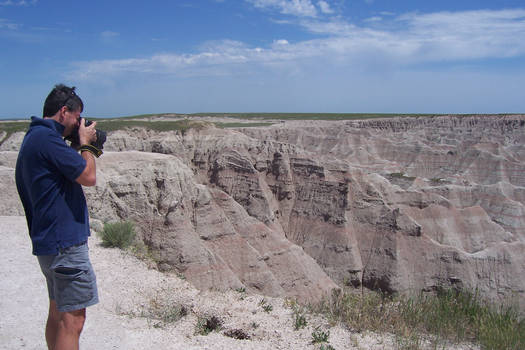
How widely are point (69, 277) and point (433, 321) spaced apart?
528 cm

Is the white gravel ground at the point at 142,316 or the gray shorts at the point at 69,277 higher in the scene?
the gray shorts at the point at 69,277

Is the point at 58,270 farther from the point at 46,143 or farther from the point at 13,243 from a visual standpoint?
the point at 13,243

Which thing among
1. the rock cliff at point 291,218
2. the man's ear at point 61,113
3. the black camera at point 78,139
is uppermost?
the man's ear at point 61,113

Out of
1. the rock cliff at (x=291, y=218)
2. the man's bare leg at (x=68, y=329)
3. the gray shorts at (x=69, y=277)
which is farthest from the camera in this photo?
the rock cliff at (x=291, y=218)

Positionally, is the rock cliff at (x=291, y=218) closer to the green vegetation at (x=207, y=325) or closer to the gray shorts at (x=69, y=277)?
the green vegetation at (x=207, y=325)

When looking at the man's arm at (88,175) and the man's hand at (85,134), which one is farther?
the man's hand at (85,134)

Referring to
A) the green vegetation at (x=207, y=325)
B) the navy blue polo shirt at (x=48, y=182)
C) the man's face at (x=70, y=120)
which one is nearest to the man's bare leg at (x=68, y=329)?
the navy blue polo shirt at (x=48, y=182)

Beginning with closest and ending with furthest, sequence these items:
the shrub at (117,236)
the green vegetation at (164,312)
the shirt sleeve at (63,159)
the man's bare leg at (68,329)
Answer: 1. the shirt sleeve at (63,159)
2. the man's bare leg at (68,329)
3. the green vegetation at (164,312)
4. the shrub at (117,236)

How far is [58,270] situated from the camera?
3646mm

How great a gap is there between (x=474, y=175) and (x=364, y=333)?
52.7 metres

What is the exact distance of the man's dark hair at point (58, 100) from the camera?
12.4 ft

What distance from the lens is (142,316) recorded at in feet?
20.2

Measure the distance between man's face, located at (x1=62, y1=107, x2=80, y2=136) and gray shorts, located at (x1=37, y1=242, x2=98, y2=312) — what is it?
1.10 meters

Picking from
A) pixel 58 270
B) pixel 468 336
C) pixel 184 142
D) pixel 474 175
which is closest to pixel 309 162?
pixel 184 142
